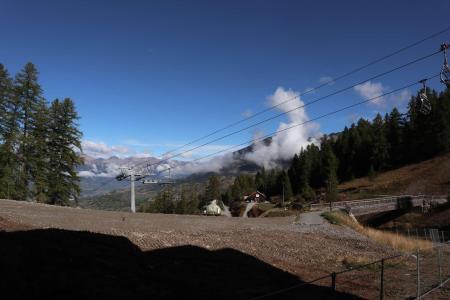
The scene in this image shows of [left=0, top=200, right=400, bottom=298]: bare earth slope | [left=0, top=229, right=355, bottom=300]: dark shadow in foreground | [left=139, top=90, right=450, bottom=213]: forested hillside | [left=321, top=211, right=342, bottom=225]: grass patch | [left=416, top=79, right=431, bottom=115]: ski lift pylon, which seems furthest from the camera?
[left=139, top=90, right=450, bottom=213]: forested hillside

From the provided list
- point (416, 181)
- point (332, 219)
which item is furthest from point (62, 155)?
point (416, 181)

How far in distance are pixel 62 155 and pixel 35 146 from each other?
4410 mm

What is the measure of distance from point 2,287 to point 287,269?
14827 mm

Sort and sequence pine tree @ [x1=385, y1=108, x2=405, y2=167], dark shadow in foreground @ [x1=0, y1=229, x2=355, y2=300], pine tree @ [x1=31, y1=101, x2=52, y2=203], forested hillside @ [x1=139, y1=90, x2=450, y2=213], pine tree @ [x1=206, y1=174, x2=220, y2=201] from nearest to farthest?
dark shadow in foreground @ [x1=0, y1=229, x2=355, y2=300]
pine tree @ [x1=31, y1=101, x2=52, y2=203]
forested hillside @ [x1=139, y1=90, x2=450, y2=213]
pine tree @ [x1=385, y1=108, x2=405, y2=167]
pine tree @ [x1=206, y1=174, x2=220, y2=201]

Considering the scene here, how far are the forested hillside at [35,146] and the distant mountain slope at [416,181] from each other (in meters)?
78.4

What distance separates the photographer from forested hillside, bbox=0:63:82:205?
58438mm

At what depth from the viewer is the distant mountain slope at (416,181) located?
10469 centimetres

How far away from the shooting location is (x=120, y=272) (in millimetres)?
14438

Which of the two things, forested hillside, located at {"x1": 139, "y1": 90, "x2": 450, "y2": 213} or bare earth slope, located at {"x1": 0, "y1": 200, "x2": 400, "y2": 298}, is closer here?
bare earth slope, located at {"x1": 0, "y1": 200, "x2": 400, "y2": 298}

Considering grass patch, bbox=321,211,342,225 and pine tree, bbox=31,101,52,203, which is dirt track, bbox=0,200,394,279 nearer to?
grass patch, bbox=321,211,342,225

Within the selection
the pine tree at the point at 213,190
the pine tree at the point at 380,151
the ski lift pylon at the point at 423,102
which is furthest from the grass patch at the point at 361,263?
the pine tree at the point at 213,190

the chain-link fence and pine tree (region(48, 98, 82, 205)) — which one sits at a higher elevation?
pine tree (region(48, 98, 82, 205))

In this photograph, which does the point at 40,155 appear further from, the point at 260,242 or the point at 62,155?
the point at 260,242

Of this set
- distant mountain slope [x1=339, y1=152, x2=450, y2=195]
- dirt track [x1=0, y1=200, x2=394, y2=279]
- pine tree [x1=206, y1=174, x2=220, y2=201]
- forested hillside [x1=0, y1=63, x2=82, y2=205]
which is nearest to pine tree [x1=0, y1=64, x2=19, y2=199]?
forested hillside [x1=0, y1=63, x2=82, y2=205]
